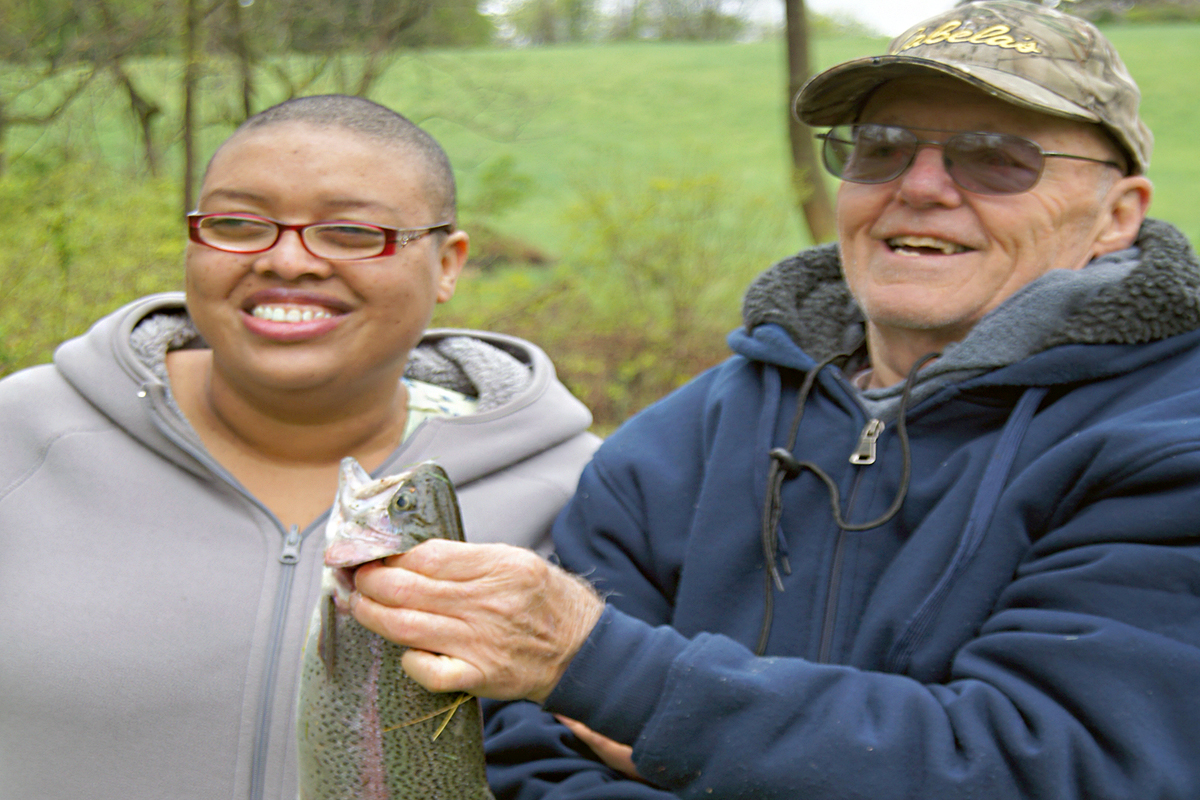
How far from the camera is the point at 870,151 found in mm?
2592

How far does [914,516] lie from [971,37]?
1.14 meters

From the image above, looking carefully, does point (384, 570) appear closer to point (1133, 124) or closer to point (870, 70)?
point (870, 70)

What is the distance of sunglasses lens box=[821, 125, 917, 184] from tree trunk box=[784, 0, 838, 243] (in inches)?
367

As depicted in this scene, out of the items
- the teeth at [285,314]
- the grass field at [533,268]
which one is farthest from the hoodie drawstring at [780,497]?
the grass field at [533,268]

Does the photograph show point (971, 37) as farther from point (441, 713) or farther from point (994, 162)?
point (441, 713)

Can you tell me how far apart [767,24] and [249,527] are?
5753 centimetres

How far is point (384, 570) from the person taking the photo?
200cm

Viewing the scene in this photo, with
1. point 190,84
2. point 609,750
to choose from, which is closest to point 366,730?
point 609,750

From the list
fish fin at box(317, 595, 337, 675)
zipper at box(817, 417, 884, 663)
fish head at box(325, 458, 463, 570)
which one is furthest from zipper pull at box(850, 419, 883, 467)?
fish fin at box(317, 595, 337, 675)

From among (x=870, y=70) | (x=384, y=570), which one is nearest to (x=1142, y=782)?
(x=384, y=570)

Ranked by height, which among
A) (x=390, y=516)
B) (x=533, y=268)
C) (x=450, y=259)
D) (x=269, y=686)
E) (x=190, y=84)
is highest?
(x=450, y=259)

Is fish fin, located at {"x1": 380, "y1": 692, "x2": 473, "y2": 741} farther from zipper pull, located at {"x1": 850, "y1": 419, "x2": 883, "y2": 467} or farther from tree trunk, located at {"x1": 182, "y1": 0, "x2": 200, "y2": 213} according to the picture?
tree trunk, located at {"x1": 182, "y1": 0, "x2": 200, "y2": 213}

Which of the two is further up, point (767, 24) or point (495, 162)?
point (495, 162)

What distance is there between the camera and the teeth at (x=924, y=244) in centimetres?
249
